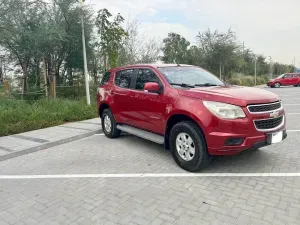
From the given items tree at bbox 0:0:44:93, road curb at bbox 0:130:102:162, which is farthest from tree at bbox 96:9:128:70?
road curb at bbox 0:130:102:162

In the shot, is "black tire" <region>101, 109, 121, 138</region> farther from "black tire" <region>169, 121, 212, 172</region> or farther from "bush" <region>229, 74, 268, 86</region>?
"bush" <region>229, 74, 268, 86</region>

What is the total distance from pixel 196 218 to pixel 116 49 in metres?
11.1

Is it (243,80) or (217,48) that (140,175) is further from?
(243,80)

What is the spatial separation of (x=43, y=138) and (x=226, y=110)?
15.3ft

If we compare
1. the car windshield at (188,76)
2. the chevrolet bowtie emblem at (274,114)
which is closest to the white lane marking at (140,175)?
the chevrolet bowtie emblem at (274,114)

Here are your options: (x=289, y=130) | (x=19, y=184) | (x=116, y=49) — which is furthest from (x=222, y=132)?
(x=116, y=49)

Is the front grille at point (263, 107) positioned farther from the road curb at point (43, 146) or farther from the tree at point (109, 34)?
the tree at point (109, 34)

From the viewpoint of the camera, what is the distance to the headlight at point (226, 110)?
3539 millimetres

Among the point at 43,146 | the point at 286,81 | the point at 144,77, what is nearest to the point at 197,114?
the point at 144,77

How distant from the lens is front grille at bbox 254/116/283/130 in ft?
11.9

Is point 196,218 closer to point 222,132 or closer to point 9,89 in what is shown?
point 222,132

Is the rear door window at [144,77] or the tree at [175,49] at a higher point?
the tree at [175,49]

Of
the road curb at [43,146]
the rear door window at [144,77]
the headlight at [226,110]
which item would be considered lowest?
the road curb at [43,146]

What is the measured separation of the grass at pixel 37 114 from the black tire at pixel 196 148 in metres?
5.02
